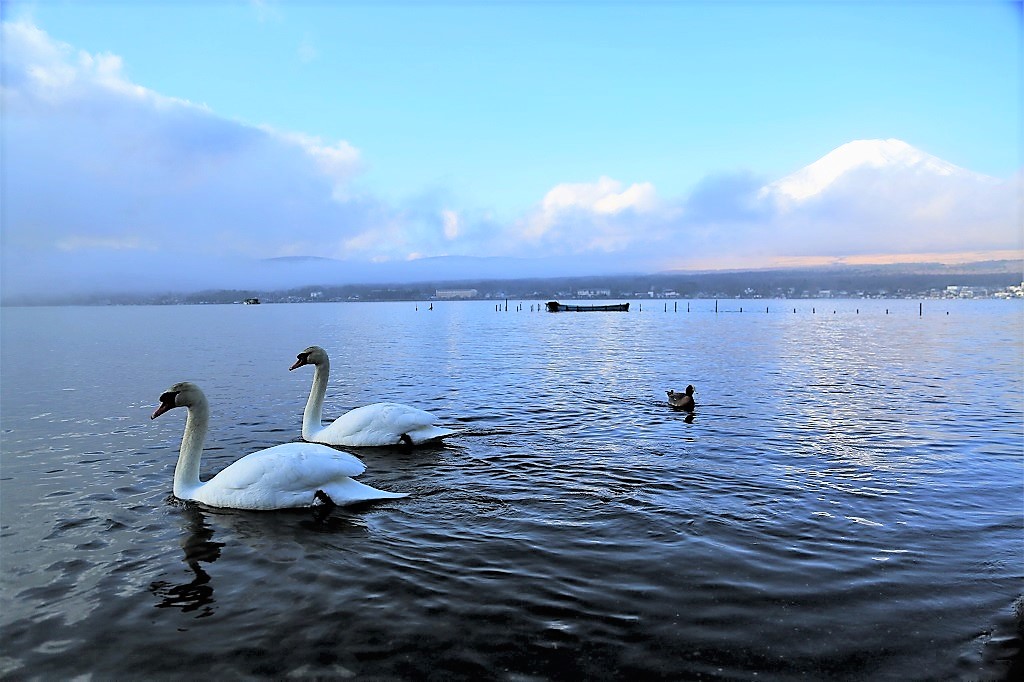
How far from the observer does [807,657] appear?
5.29 meters

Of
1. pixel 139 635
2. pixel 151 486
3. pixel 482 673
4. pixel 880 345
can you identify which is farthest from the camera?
pixel 880 345

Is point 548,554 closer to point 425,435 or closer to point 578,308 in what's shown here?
point 425,435

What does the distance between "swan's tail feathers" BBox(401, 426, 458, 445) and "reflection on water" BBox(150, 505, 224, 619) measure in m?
4.58

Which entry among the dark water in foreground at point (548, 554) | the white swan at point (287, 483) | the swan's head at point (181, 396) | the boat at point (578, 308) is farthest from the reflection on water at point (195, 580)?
the boat at point (578, 308)

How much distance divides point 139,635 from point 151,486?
17.6 ft

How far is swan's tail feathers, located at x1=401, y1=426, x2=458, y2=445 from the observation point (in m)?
13.0

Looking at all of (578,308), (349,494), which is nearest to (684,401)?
(349,494)

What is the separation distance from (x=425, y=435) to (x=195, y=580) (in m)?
Result: 6.32

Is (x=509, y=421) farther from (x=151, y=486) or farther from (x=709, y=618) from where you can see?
(x=709, y=618)

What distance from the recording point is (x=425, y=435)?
42.9ft

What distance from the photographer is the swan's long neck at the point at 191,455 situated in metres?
9.62

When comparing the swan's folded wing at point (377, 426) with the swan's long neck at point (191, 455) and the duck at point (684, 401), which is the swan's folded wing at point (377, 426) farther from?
the duck at point (684, 401)

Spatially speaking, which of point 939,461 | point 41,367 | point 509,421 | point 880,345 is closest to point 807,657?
point 939,461

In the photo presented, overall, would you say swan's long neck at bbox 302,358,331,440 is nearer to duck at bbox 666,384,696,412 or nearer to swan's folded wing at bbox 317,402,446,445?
swan's folded wing at bbox 317,402,446,445
